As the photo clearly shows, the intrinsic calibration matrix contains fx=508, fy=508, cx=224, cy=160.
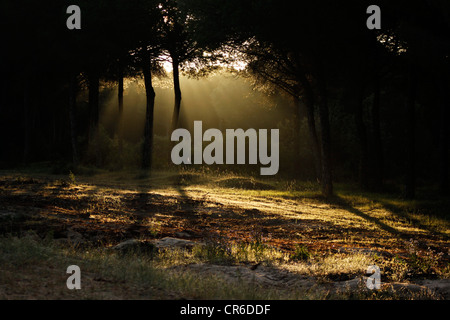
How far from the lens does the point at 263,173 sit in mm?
36594

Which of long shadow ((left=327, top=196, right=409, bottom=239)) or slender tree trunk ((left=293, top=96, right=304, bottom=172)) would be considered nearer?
long shadow ((left=327, top=196, right=409, bottom=239))

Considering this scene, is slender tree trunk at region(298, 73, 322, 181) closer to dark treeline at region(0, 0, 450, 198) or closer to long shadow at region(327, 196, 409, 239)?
dark treeline at region(0, 0, 450, 198)

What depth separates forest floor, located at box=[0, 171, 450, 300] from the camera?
19.8 ft

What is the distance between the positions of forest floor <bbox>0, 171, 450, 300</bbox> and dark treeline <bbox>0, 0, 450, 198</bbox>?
22.9ft

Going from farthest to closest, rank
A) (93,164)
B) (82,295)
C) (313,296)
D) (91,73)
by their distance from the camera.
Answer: (93,164), (91,73), (313,296), (82,295)

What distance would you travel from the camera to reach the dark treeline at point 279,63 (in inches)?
813

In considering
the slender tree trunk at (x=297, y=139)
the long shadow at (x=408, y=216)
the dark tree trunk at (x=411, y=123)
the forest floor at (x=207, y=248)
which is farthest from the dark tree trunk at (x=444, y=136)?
the slender tree trunk at (x=297, y=139)

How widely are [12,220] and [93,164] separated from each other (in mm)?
29020

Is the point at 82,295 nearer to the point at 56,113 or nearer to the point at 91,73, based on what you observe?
the point at 91,73

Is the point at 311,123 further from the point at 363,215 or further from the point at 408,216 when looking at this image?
the point at 408,216

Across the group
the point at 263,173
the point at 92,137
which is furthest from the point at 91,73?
the point at 263,173

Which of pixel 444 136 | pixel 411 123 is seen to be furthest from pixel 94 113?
pixel 444 136

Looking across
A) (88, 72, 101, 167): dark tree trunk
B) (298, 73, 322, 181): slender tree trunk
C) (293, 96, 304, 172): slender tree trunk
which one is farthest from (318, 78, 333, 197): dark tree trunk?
(88, 72, 101, 167): dark tree trunk

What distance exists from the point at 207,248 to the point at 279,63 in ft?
57.8
